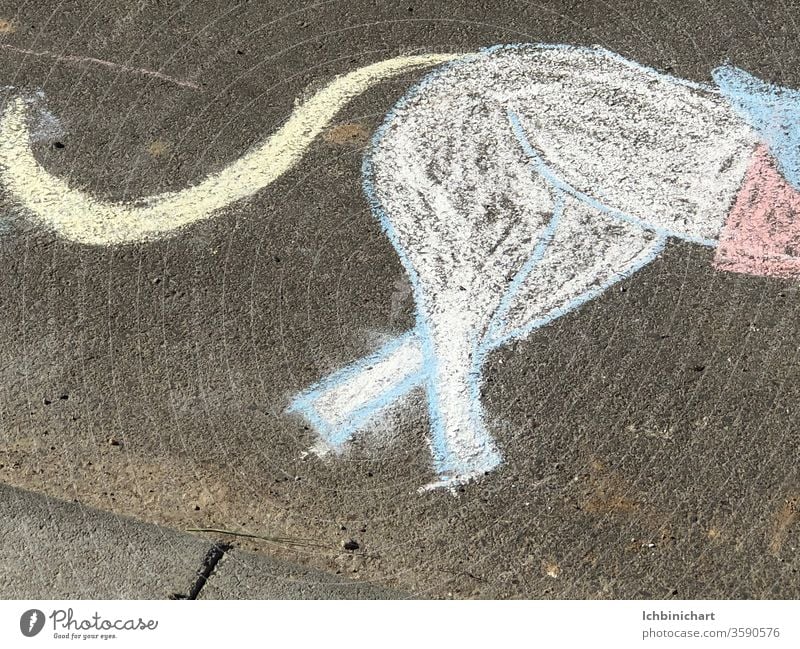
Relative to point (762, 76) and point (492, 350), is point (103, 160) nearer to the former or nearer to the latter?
point (492, 350)

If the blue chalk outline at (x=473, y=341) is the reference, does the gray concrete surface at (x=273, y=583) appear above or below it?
below

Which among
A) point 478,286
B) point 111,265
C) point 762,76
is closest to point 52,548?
point 111,265

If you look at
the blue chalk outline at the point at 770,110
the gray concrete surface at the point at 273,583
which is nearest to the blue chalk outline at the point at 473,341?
the gray concrete surface at the point at 273,583

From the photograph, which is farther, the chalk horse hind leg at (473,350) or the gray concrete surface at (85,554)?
the chalk horse hind leg at (473,350)

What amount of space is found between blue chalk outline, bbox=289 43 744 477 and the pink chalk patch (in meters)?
0.12

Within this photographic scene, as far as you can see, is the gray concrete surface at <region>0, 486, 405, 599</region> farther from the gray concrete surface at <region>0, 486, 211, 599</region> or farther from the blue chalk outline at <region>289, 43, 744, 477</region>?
the blue chalk outline at <region>289, 43, 744, 477</region>

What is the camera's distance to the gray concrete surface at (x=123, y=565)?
10.7 ft

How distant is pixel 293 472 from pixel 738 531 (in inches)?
66.6

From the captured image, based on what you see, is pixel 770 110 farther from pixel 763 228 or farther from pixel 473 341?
pixel 473 341

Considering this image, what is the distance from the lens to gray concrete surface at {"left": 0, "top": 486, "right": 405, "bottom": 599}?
3.26 m

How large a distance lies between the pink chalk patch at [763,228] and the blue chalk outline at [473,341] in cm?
12

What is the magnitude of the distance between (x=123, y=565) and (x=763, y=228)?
298cm

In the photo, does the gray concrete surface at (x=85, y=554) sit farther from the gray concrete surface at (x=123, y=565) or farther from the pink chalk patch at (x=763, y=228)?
the pink chalk patch at (x=763, y=228)

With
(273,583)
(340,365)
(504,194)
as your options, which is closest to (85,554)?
(273,583)
